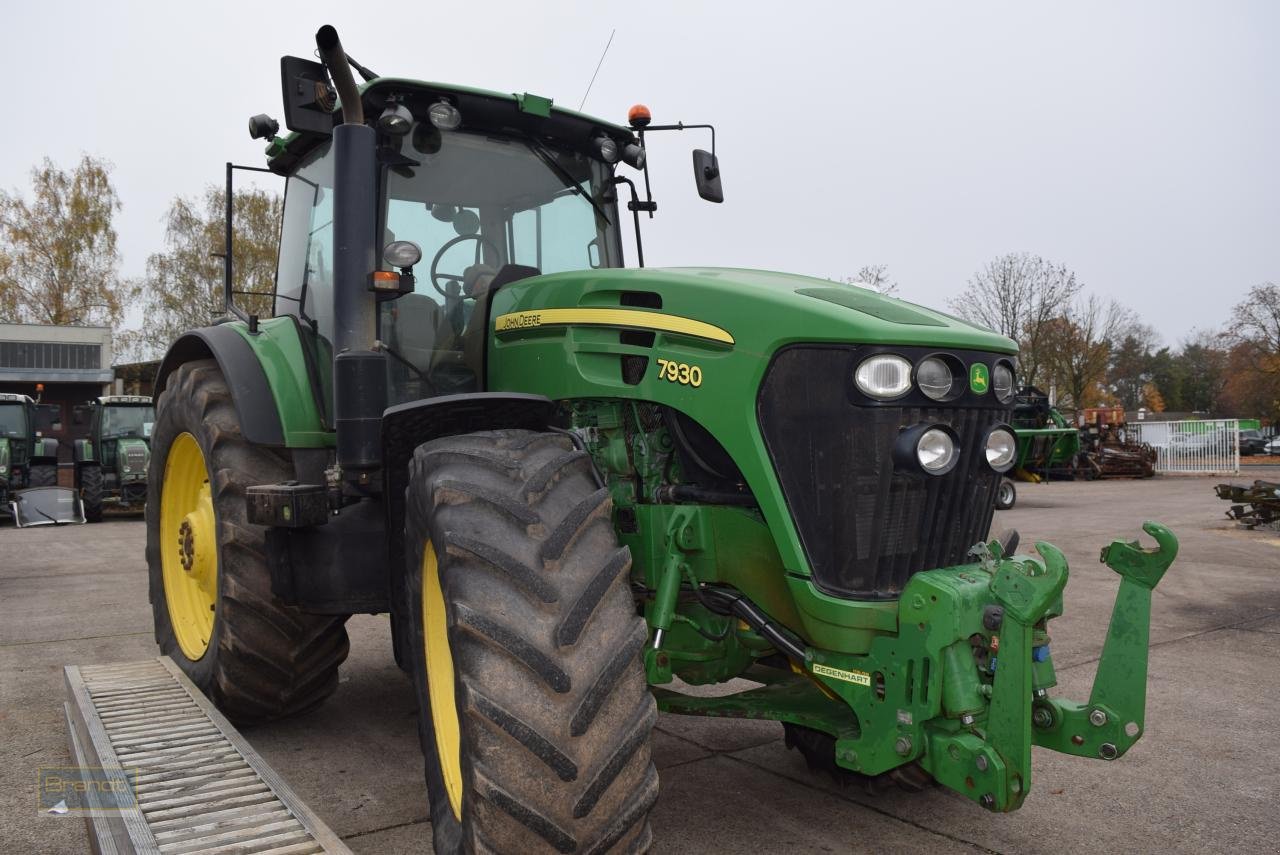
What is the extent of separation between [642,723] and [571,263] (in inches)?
90.5

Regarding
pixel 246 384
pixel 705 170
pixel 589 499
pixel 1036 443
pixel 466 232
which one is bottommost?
pixel 1036 443

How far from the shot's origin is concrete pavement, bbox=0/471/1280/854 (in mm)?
3326

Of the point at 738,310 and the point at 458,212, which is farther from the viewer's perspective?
the point at 458,212

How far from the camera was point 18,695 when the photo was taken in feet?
16.9

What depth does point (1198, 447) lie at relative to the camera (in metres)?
28.3

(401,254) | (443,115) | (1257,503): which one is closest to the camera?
(401,254)

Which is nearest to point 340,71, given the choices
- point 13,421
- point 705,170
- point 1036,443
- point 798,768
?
point 705,170

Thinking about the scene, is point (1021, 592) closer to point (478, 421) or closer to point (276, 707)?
point (478, 421)

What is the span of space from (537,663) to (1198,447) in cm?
3072

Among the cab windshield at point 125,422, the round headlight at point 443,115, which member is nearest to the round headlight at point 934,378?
the round headlight at point 443,115

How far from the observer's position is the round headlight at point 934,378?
2934 millimetres

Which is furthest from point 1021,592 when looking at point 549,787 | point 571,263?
point 571,263

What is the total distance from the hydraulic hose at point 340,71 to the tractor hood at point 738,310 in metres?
0.86

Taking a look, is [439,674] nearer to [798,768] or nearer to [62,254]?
[798,768]
